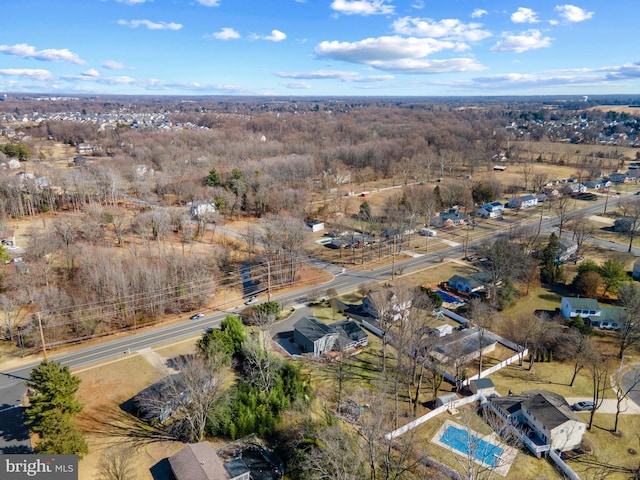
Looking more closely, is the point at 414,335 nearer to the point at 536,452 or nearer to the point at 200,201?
the point at 536,452

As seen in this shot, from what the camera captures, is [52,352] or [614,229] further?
[614,229]

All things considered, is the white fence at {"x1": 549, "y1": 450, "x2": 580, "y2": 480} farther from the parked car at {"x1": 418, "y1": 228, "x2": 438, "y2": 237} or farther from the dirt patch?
the parked car at {"x1": 418, "y1": 228, "x2": 438, "y2": 237}

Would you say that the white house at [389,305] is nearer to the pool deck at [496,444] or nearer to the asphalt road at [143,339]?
the asphalt road at [143,339]

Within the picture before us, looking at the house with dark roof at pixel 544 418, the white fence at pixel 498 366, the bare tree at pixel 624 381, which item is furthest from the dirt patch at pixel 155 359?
the bare tree at pixel 624 381

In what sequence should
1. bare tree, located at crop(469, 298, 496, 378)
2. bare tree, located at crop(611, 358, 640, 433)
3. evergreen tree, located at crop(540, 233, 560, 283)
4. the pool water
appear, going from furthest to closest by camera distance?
evergreen tree, located at crop(540, 233, 560, 283)
bare tree, located at crop(469, 298, 496, 378)
bare tree, located at crop(611, 358, 640, 433)
the pool water

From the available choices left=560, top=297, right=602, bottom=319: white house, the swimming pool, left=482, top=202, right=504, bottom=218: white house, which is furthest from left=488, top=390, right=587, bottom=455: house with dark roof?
left=482, top=202, right=504, bottom=218: white house

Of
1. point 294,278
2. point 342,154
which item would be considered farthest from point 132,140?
point 294,278

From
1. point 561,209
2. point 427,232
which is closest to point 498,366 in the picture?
point 427,232
